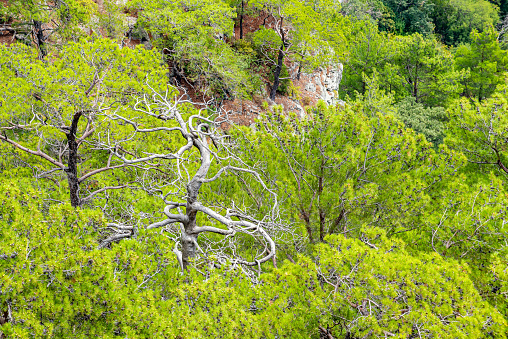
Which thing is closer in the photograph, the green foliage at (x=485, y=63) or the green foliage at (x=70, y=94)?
the green foliage at (x=70, y=94)

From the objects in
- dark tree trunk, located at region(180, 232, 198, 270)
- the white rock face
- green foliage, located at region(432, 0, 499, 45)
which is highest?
green foliage, located at region(432, 0, 499, 45)

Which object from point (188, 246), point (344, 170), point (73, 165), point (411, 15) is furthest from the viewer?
point (411, 15)

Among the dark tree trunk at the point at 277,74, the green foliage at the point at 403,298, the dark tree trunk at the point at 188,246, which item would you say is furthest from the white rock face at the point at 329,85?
the green foliage at the point at 403,298

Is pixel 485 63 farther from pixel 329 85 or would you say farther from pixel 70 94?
pixel 70 94

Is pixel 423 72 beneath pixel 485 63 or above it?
beneath

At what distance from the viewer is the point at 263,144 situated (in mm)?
8211

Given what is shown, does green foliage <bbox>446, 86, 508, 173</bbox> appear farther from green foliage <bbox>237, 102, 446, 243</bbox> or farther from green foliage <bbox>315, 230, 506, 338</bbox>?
green foliage <bbox>315, 230, 506, 338</bbox>

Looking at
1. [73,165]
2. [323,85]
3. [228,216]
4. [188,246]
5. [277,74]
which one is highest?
[73,165]

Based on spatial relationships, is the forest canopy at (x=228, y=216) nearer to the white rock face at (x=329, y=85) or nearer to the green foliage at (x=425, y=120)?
the green foliage at (x=425, y=120)

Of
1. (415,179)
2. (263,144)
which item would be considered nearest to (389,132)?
(415,179)

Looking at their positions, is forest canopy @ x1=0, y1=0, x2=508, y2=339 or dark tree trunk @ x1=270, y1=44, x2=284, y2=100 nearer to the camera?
forest canopy @ x1=0, y1=0, x2=508, y2=339

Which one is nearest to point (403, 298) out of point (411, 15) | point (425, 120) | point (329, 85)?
point (425, 120)

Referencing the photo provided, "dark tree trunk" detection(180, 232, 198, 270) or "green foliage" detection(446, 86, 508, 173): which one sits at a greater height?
"green foliage" detection(446, 86, 508, 173)

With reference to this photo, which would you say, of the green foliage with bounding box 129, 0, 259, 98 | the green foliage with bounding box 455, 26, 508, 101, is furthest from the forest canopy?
the green foliage with bounding box 455, 26, 508, 101
